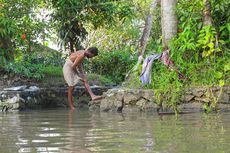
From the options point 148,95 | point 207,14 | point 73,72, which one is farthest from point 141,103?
point 207,14

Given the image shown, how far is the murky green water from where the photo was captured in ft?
14.4

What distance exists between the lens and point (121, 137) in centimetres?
527

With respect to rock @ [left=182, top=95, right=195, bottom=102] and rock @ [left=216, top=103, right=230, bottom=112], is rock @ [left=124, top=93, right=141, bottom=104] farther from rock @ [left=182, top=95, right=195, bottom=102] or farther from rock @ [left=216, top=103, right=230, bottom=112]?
rock @ [left=216, top=103, right=230, bottom=112]

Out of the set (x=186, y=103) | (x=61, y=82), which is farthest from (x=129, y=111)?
(x=61, y=82)

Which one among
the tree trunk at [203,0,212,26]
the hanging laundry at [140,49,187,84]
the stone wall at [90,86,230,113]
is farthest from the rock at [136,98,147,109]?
the tree trunk at [203,0,212,26]

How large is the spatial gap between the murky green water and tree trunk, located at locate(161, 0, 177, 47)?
3374 mm

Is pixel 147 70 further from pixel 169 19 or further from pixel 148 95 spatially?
pixel 169 19

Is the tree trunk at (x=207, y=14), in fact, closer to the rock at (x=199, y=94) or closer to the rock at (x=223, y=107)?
the rock at (x=199, y=94)

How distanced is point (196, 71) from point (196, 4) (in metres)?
1.37

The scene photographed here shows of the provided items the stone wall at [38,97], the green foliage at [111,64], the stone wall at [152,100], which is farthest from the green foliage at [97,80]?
the stone wall at [152,100]

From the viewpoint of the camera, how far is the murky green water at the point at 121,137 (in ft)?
14.4

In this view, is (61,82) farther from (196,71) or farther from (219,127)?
(219,127)

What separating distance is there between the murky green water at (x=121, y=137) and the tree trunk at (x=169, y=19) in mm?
3374

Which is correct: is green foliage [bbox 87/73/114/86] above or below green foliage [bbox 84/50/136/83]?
below
